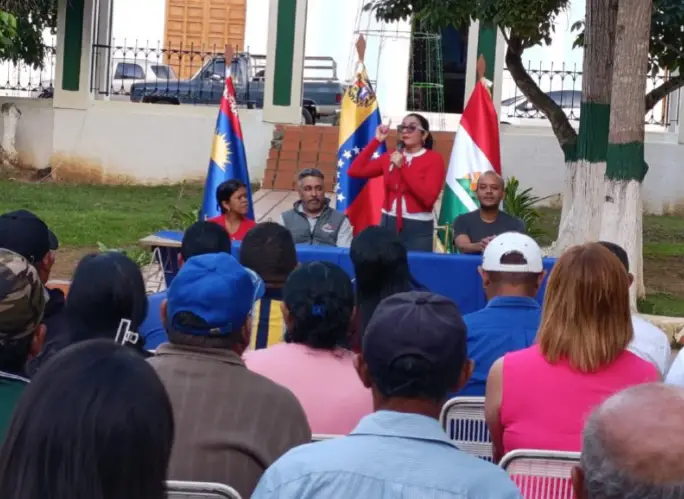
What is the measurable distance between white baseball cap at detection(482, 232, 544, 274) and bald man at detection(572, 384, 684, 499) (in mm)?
2741

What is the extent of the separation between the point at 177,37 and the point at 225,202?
1920 cm

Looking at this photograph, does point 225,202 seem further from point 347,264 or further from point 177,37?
point 177,37

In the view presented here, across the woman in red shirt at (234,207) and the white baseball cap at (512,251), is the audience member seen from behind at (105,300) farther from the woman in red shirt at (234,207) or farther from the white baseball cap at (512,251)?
the woman in red shirt at (234,207)

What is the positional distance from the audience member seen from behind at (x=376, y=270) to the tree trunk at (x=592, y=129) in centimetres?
596

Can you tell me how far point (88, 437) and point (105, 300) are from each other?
7.25 ft

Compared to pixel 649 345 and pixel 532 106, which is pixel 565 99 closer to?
pixel 532 106

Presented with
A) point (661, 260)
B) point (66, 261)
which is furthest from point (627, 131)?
point (66, 261)

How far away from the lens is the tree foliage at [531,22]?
10766 millimetres

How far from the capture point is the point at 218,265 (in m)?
3.36

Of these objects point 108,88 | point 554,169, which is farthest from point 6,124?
point 554,169

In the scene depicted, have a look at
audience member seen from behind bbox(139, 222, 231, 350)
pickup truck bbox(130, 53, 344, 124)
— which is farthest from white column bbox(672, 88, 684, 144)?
audience member seen from behind bbox(139, 222, 231, 350)

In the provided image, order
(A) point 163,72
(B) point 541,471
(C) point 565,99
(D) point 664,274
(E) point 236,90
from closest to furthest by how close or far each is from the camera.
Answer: (B) point 541,471
(D) point 664,274
(E) point 236,90
(C) point 565,99
(A) point 163,72

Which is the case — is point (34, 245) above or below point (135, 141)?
below

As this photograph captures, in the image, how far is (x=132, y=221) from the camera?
1430 centimetres
